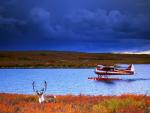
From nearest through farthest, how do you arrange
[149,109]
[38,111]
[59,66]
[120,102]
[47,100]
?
[38,111], [149,109], [120,102], [47,100], [59,66]

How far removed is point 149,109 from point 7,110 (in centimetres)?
632

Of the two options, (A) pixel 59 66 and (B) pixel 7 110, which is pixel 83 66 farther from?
(B) pixel 7 110

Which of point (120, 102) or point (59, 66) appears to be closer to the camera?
point (120, 102)

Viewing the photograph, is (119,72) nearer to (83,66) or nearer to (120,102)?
(83,66)

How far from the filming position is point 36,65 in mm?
144500

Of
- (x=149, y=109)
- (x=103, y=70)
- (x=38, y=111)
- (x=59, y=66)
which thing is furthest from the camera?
(x=59, y=66)

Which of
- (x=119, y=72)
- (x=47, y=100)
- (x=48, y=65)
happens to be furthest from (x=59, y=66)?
(x=47, y=100)

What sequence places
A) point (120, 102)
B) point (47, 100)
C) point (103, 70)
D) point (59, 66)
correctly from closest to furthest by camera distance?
point (120, 102), point (47, 100), point (103, 70), point (59, 66)

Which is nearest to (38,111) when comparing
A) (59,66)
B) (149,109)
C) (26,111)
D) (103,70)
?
(26,111)

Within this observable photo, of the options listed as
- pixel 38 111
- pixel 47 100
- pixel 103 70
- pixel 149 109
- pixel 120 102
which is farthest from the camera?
pixel 103 70

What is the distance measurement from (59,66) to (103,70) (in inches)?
2220

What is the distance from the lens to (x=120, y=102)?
64.9 feet

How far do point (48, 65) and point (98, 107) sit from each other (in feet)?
422

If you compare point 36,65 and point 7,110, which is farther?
point 36,65
